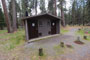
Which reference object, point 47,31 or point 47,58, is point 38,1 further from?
point 47,58

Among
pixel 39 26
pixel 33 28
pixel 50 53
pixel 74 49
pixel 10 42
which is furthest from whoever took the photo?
pixel 39 26

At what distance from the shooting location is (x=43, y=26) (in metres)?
8.44

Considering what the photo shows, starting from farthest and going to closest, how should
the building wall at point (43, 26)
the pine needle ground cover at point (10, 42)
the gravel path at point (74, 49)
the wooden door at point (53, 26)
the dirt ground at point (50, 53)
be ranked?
the wooden door at point (53, 26) → the building wall at point (43, 26) → the pine needle ground cover at point (10, 42) → the gravel path at point (74, 49) → the dirt ground at point (50, 53)

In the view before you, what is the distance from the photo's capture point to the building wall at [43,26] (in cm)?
823

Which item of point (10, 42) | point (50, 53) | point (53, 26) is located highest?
point (53, 26)

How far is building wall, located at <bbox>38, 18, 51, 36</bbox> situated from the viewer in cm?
823

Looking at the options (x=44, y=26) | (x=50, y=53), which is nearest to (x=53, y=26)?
(x=44, y=26)

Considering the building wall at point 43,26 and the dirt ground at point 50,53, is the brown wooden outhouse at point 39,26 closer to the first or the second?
the building wall at point 43,26

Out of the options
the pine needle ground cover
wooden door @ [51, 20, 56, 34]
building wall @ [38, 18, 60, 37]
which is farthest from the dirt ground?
wooden door @ [51, 20, 56, 34]

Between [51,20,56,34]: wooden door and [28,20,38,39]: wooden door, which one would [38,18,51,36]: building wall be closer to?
→ [28,20,38,39]: wooden door

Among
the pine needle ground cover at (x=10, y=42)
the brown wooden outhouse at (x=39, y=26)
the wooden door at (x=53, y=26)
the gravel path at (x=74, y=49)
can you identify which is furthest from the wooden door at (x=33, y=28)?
the wooden door at (x=53, y=26)

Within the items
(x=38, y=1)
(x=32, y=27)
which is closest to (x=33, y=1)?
(x=38, y=1)

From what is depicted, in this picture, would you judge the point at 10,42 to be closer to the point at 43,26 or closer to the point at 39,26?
the point at 39,26

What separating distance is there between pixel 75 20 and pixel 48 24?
24.3 m
